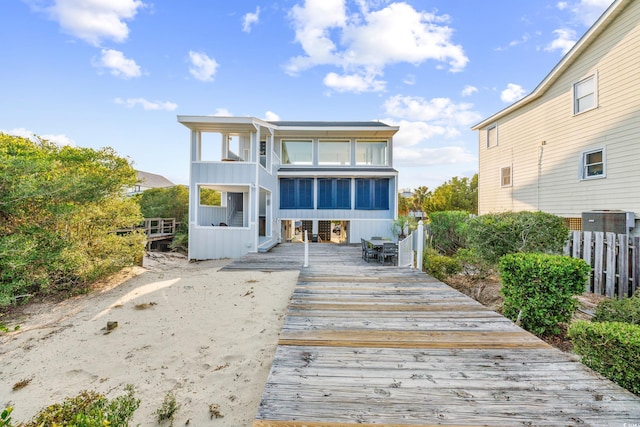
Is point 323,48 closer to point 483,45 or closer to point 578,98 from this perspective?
point 483,45

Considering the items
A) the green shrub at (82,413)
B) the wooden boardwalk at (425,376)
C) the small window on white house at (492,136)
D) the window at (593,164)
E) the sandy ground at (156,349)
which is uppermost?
the small window on white house at (492,136)

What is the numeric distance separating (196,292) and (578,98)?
1574 cm

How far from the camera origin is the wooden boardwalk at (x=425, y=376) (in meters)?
2.01

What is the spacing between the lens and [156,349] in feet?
13.0

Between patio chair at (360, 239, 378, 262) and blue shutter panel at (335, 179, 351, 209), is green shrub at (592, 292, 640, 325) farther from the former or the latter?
blue shutter panel at (335, 179, 351, 209)

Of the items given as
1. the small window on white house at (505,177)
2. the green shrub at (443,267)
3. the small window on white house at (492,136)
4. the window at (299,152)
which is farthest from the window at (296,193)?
the small window on white house at (492,136)

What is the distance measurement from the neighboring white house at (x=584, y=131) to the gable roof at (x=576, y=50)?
28 mm

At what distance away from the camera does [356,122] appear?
16.5m

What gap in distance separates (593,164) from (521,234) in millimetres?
7640

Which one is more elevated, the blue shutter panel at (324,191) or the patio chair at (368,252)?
the blue shutter panel at (324,191)

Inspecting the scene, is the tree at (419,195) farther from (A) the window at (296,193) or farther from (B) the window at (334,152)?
(A) the window at (296,193)

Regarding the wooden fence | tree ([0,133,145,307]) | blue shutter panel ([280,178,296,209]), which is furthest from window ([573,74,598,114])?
tree ([0,133,145,307])

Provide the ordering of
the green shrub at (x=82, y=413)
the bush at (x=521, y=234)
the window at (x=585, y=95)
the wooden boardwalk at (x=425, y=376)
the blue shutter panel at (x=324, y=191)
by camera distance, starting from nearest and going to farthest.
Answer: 1. the green shrub at (x=82, y=413)
2. the wooden boardwalk at (x=425, y=376)
3. the bush at (x=521, y=234)
4. the window at (x=585, y=95)
5. the blue shutter panel at (x=324, y=191)

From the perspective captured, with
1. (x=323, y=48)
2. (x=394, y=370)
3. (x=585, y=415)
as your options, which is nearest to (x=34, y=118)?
(x=323, y=48)
